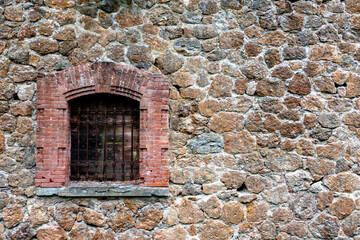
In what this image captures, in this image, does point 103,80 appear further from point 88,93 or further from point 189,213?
point 189,213

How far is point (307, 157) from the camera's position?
398cm

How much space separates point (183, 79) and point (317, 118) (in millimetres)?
2076

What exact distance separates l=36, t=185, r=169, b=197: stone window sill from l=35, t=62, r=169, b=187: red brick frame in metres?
0.08

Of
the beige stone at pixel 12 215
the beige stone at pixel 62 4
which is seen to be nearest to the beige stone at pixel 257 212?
the beige stone at pixel 12 215

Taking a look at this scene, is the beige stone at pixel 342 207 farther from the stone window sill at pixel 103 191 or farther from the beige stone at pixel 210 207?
the stone window sill at pixel 103 191

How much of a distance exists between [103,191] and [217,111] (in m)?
2.02

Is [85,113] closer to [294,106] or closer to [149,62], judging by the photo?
[149,62]

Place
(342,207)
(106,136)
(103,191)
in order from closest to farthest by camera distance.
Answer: (103,191) < (342,207) < (106,136)

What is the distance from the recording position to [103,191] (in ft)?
12.7

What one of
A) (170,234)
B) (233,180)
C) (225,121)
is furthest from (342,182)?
(170,234)

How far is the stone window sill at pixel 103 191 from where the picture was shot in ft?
12.7

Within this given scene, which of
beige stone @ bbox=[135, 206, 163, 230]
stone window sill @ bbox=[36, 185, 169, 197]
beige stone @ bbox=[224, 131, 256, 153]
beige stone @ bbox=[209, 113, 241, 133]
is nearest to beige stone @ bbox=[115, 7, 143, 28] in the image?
beige stone @ bbox=[209, 113, 241, 133]

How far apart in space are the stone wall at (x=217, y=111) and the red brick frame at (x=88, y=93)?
0.16 m

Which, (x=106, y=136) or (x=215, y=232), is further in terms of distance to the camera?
(x=106, y=136)
